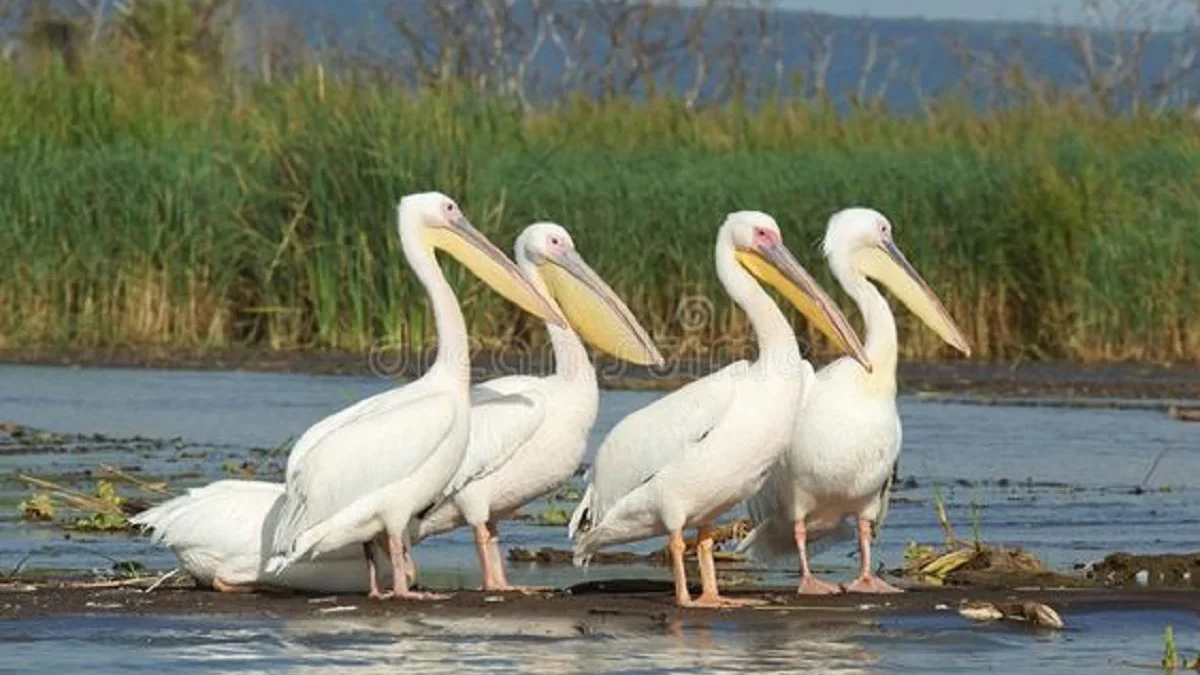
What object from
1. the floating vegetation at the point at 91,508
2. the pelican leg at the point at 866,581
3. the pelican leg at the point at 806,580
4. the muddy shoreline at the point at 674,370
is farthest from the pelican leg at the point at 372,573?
the muddy shoreline at the point at 674,370

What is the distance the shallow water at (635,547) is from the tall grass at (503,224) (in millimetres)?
764

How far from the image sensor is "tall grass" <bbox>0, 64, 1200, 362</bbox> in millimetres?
18984

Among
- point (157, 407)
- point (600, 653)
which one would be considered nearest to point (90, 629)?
point (600, 653)

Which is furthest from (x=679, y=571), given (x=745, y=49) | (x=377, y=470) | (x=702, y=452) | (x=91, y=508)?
(x=745, y=49)

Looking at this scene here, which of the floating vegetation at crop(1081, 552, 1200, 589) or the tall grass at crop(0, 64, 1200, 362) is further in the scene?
the tall grass at crop(0, 64, 1200, 362)

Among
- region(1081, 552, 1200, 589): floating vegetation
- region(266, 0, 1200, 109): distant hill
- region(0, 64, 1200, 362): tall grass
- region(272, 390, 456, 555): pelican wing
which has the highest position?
region(266, 0, 1200, 109): distant hill

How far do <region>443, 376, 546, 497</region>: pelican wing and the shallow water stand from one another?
716mm

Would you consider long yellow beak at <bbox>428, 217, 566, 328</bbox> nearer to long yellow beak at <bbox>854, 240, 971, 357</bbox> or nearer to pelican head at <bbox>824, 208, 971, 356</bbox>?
pelican head at <bbox>824, 208, 971, 356</bbox>

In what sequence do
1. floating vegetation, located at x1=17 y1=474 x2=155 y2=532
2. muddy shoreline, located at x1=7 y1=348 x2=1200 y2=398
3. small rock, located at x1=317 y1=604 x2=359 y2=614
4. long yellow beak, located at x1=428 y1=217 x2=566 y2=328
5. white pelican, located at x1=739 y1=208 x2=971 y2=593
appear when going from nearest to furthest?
small rock, located at x1=317 y1=604 x2=359 y2=614 < white pelican, located at x1=739 y1=208 x2=971 y2=593 < long yellow beak, located at x1=428 y1=217 x2=566 y2=328 < floating vegetation, located at x1=17 y1=474 x2=155 y2=532 < muddy shoreline, located at x1=7 y1=348 x2=1200 y2=398

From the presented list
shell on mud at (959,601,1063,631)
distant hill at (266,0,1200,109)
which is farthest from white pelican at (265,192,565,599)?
distant hill at (266,0,1200,109)

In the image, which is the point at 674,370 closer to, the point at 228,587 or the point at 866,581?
the point at 866,581

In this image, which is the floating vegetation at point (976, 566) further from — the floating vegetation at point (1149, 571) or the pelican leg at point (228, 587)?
the pelican leg at point (228, 587)

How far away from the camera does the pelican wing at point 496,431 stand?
991 cm

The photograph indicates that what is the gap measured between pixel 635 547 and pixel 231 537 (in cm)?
245
